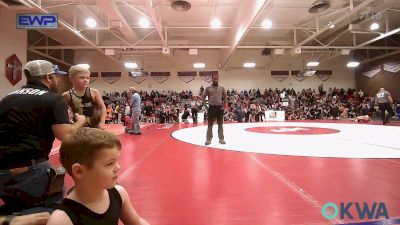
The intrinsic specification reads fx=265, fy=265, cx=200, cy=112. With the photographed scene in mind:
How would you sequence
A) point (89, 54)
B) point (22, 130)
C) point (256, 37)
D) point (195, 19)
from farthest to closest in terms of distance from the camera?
point (89, 54) → point (256, 37) → point (195, 19) → point (22, 130)

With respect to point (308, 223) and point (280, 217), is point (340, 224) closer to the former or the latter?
point (308, 223)

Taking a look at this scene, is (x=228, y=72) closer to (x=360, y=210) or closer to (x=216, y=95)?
(x=216, y=95)

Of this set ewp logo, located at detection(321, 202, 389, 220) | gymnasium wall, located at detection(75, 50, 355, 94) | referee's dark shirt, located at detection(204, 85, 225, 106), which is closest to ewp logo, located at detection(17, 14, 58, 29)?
referee's dark shirt, located at detection(204, 85, 225, 106)

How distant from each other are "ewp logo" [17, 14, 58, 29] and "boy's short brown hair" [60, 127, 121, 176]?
8182mm

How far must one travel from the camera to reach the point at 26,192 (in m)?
1.45

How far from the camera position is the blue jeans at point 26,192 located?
1.44 m

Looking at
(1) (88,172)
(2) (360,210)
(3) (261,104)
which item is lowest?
(2) (360,210)

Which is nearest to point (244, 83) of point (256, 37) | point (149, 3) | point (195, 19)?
point (256, 37)

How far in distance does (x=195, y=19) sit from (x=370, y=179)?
12166 mm

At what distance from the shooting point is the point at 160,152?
16.2 ft

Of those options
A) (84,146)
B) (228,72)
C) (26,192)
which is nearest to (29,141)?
(26,192)

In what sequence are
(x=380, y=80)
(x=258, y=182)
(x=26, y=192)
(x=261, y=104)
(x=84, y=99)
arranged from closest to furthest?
(x=26, y=192), (x=84, y=99), (x=258, y=182), (x=261, y=104), (x=380, y=80)

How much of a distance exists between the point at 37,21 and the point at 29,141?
326 inches

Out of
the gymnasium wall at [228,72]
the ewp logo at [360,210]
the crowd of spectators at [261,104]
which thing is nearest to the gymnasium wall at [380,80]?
the crowd of spectators at [261,104]
